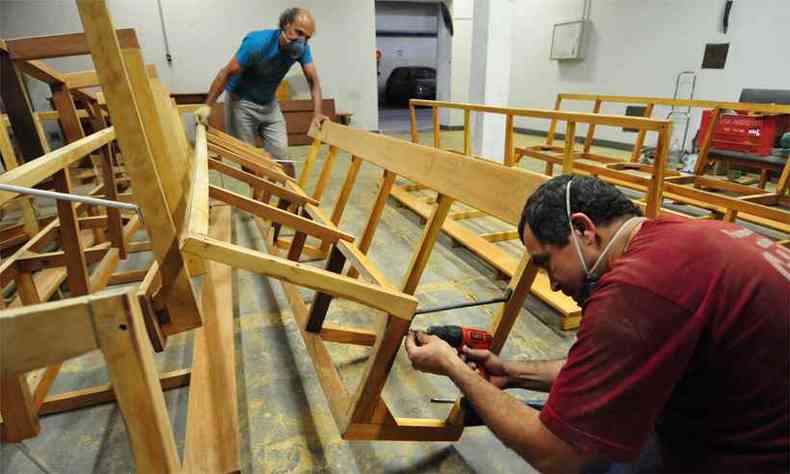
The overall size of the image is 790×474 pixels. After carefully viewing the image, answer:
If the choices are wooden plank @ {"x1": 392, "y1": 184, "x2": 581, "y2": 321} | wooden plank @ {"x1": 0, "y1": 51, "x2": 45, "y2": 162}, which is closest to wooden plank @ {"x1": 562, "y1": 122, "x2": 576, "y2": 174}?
wooden plank @ {"x1": 392, "y1": 184, "x2": 581, "y2": 321}

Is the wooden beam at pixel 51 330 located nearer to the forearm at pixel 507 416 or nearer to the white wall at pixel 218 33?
the forearm at pixel 507 416

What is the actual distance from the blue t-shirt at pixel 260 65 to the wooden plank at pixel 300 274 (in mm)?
3033

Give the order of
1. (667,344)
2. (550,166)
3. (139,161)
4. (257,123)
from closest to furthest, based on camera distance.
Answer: (667,344)
(139,161)
(257,123)
(550,166)

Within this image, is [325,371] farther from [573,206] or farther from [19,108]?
[19,108]

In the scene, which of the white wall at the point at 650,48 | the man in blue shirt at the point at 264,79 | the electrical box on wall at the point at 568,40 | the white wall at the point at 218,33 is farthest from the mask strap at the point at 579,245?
the white wall at the point at 218,33

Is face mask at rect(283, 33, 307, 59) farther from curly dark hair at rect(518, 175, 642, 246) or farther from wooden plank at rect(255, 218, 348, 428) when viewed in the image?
curly dark hair at rect(518, 175, 642, 246)

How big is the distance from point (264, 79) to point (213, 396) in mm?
2899

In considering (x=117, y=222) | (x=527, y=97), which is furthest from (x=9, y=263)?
(x=527, y=97)

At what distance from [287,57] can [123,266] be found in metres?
2.11

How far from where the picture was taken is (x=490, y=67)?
4.93m

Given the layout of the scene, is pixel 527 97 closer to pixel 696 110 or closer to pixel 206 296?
pixel 696 110

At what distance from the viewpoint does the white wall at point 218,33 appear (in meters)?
6.82

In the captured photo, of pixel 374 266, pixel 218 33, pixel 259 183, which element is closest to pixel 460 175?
pixel 374 266

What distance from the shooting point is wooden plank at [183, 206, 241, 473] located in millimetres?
1318
